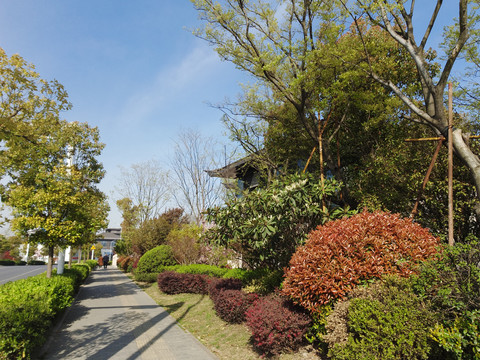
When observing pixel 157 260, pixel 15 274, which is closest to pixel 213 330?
pixel 157 260

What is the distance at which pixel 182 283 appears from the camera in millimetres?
13570

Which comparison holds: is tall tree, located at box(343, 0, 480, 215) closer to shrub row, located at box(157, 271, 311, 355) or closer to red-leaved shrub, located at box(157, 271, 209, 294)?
shrub row, located at box(157, 271, 311, 355)

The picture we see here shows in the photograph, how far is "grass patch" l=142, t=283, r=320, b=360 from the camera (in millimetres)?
5937

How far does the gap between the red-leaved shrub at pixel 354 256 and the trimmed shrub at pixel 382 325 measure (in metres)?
0.29

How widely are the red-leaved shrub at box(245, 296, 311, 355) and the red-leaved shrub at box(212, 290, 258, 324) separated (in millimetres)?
2049

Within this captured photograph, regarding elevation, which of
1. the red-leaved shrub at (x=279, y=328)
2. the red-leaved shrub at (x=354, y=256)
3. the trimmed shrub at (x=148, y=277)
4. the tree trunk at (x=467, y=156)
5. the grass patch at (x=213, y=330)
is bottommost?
the grass patch at (x=213, y=330)

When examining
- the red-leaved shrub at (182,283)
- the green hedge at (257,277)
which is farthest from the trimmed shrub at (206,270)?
the red-leaved shrub at (182,283)

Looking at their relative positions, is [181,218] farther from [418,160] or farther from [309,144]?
[418,160]

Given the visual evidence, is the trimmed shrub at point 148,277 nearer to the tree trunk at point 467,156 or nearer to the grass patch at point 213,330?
the grass patch at point 213,330

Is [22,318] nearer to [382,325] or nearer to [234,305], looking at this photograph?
[234,305]

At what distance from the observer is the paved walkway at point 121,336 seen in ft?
19.6

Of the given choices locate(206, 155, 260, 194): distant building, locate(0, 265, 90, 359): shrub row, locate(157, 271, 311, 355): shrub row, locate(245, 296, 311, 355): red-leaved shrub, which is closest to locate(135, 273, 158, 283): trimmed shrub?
locate(206, 155, 260, 194): distant building

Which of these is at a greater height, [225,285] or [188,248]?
[188,248]

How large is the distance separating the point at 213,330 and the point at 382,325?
4.96 m
